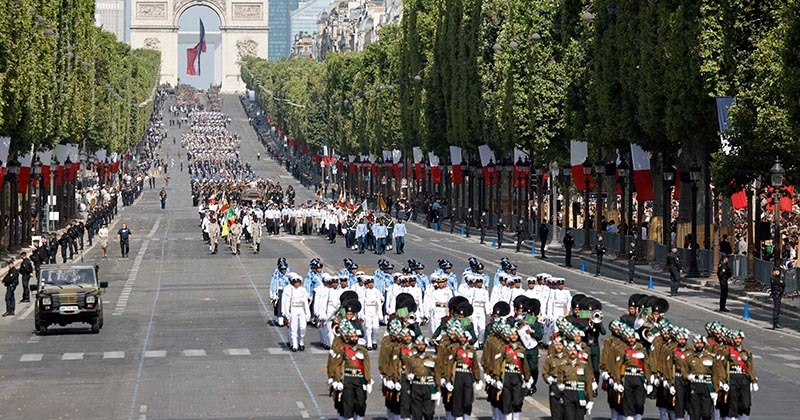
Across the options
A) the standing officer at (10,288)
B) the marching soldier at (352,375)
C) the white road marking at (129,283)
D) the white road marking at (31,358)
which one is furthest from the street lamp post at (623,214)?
the marching soldier at (352,375)

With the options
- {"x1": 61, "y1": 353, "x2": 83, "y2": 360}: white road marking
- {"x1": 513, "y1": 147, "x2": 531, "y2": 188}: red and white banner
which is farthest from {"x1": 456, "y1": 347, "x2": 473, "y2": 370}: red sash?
{"x1": 513, "y1": 147, "x2": 531, "y2": 188}: red and white banner

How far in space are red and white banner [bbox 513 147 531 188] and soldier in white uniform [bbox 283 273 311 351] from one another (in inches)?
2134

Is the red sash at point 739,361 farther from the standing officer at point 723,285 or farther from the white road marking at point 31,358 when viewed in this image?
the standing officer at point 723,285

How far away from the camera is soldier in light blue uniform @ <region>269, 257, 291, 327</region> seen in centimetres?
4228

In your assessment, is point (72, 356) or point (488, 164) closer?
point (72, 356)

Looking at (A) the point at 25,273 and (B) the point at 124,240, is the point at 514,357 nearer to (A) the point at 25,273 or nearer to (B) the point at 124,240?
(A) the point at 25,273

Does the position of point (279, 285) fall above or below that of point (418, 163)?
below

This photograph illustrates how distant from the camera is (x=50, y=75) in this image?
78.4 meters

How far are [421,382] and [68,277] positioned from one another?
2151cm

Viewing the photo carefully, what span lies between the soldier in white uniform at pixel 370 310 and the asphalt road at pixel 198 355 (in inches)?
47.4

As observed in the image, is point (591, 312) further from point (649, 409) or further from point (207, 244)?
point (207, 244)

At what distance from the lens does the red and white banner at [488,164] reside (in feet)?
334

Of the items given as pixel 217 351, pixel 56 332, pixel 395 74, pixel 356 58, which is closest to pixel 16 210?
pixel 56 332

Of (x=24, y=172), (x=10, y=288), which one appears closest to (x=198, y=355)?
(x=10, y=288)
